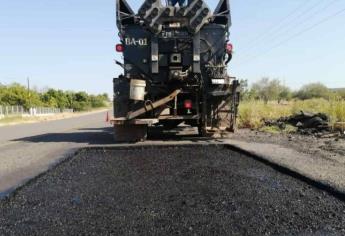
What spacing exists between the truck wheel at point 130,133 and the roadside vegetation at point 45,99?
62093 millimetres

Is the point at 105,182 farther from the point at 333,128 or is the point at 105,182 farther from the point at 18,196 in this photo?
the point at 333,128

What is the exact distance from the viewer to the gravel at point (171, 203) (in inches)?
147

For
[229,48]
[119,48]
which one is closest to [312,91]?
[229,48]

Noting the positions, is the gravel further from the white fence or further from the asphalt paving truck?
the white fence

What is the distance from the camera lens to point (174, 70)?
1087cm

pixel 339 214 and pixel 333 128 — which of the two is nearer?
pixel 339 214

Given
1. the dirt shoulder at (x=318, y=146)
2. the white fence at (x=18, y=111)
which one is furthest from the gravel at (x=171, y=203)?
the white fence at (x=18, y=111)

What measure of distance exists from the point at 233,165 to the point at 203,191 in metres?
2.10

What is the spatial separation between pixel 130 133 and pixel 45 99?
3274 inches

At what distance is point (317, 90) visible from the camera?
236ft

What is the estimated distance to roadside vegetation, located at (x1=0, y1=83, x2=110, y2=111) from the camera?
7181 centimetres

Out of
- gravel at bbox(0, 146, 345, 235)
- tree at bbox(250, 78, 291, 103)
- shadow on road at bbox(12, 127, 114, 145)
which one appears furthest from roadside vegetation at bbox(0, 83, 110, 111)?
gravel at bbox(0, 146, 345, 235)

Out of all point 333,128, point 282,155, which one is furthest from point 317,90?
point 282,155

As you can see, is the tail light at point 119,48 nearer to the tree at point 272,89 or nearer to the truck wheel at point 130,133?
the truck wheel at point 130,133
